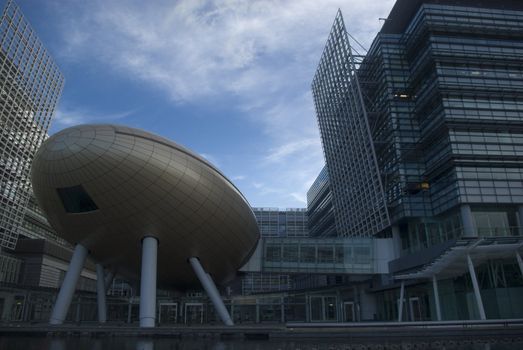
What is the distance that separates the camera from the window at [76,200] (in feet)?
95.2

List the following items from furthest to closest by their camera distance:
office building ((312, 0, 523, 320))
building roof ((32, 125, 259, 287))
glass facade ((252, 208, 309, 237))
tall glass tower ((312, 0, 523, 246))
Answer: glass facade ((252, 208, 309, 237)) → tall glass tower ((312, 0, 523, 246)) → office building ((312, 0, 523, 320)) → building roof ((32, 125, 259, 287))

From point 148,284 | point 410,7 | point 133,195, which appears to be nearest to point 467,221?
point 410,7

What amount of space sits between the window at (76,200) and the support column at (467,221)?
108 feet

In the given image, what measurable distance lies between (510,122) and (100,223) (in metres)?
41.8

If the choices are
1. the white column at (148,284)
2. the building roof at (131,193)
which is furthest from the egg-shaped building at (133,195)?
the white column at (148,284)

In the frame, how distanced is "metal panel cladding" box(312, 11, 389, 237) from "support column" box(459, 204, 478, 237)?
9765 mm

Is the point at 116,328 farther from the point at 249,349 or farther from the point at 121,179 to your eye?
the point at 249,349

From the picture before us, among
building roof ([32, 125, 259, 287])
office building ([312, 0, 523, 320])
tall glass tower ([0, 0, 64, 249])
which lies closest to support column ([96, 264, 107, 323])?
building roof ([32, 125, 259, 287])

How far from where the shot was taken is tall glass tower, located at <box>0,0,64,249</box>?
58.4 metres

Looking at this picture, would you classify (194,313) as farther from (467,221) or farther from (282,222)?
(282,222)

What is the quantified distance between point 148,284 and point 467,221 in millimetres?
30086

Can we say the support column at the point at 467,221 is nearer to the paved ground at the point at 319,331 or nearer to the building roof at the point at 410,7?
the paved ground at the point at 319,331

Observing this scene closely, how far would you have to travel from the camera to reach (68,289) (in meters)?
31.1

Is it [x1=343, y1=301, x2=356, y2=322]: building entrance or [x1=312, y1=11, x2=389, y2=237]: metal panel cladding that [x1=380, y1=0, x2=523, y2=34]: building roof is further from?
[x1=343, y1=301, x2=356, y2=322]: building entrance
